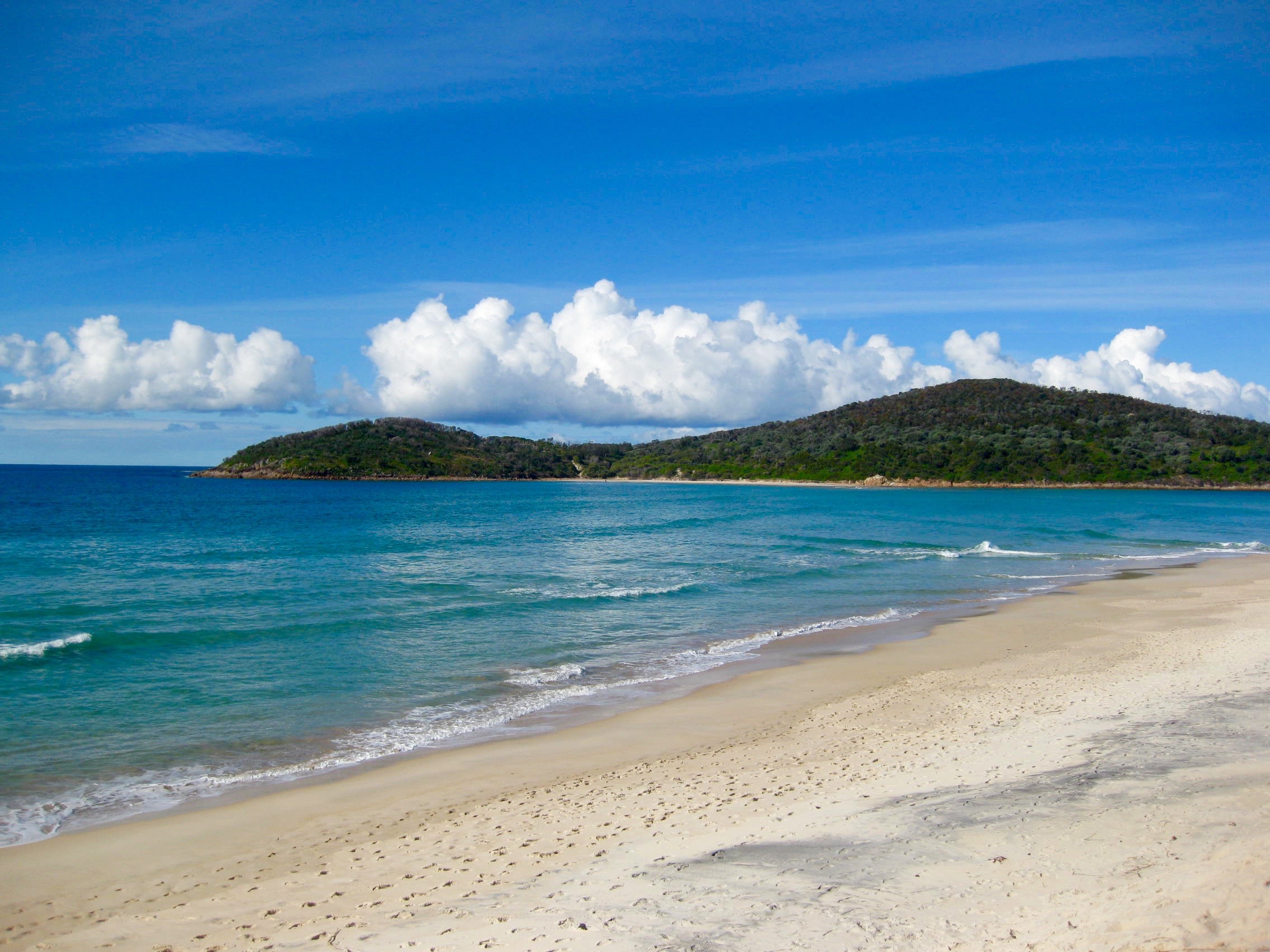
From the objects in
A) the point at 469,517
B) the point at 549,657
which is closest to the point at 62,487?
the point at 469,517

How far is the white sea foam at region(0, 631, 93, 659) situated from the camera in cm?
1892

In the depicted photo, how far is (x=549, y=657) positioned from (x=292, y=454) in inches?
6838

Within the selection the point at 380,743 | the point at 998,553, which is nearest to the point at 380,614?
the point at 380,743

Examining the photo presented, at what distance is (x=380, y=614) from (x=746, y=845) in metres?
19.3

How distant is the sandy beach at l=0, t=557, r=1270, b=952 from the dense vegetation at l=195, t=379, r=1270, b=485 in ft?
476

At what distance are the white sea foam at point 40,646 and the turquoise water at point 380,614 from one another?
0.10m

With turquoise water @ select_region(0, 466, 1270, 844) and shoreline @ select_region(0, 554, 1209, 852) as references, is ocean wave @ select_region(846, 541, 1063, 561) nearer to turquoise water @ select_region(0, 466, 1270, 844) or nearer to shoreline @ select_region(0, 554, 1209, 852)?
turquoise water @ select_region(0, 466, 1270, 844)

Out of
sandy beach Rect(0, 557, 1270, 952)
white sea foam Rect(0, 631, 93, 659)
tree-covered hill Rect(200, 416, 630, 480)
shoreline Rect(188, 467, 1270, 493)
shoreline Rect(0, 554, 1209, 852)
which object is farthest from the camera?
tree-covered hill Rect(200, 416, 630, 480)

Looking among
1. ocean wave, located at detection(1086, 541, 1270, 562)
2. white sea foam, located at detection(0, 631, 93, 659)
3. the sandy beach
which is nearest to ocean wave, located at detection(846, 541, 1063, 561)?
ocean wave, located at detection(1086, 541, 1270, 562)

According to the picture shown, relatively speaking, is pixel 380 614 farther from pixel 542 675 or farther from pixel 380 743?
pixel 380 743

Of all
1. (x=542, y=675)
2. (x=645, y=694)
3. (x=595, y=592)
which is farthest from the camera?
(x=595, y=592)

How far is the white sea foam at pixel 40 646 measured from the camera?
62.1ft

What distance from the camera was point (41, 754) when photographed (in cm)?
1273

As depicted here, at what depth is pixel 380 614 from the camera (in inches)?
991
